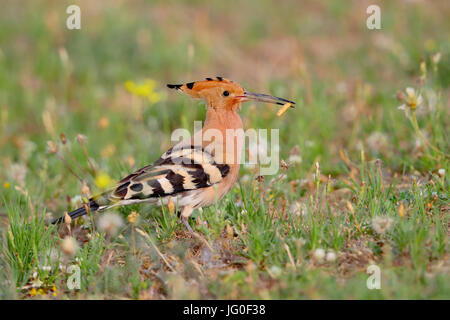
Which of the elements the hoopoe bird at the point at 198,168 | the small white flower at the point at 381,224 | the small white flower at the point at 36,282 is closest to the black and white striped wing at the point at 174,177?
the hoopoe bird at the point at 198,168

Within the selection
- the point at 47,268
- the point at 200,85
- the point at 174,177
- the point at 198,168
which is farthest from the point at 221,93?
the point at 47,268

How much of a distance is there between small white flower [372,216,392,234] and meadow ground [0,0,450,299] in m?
0.01

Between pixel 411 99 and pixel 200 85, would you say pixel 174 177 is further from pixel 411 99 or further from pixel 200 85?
pixel 411 99

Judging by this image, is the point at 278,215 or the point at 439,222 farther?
the point at 278,215

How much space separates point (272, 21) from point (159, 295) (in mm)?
6095

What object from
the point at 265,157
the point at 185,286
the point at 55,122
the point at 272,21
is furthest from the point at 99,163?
the point at 272,21

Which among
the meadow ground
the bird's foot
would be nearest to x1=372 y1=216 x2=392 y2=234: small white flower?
the meadow ground

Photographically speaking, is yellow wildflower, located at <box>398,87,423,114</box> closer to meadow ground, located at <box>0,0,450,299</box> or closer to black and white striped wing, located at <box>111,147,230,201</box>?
meadow ground, located at <box>0,0,450,299</box>

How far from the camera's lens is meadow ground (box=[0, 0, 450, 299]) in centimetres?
303

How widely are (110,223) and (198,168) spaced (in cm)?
63

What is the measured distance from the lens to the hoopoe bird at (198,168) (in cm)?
342

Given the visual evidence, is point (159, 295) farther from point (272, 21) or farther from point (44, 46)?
point (272, 21)

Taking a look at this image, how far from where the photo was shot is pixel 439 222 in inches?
120

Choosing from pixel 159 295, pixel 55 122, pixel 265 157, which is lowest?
pixel 159 295
